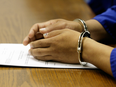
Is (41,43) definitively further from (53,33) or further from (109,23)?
(109,23)

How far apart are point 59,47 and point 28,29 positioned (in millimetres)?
316

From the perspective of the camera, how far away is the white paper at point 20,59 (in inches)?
24.0

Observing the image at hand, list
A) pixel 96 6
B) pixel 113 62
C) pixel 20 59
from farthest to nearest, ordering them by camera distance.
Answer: pixel 96 6, pixel 20 59, pixel 113 62

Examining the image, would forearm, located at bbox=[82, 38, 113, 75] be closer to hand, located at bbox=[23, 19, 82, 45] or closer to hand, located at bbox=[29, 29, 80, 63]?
hand, located at bbox=[29, 29, 80, 63]

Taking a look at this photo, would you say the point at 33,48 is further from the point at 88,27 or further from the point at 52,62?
the point at 88,27

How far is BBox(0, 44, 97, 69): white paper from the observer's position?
2.00 ft

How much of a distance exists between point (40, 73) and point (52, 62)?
0.28 ft

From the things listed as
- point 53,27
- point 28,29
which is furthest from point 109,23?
point 28,29

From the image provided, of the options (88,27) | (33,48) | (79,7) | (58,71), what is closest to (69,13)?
(79,7)

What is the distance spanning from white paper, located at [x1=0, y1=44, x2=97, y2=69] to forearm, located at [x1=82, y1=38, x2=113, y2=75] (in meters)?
0.04

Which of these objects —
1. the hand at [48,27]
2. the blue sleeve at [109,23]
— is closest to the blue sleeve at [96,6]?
the blue sleeve at [109,23]

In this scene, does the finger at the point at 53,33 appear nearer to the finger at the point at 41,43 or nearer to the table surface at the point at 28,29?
the finger at the point at 41,43

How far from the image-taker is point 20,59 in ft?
2.11

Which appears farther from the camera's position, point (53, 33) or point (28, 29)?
point (28, 29)
